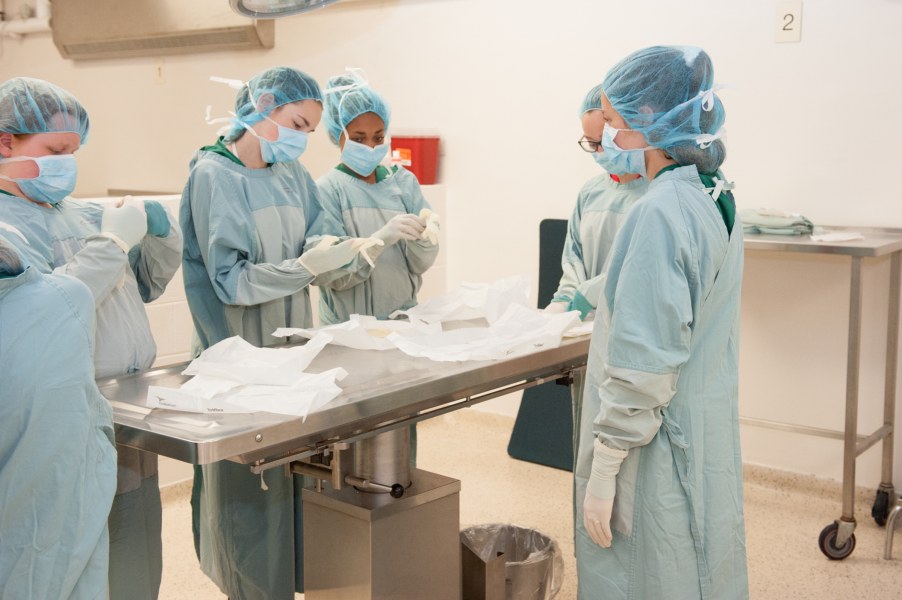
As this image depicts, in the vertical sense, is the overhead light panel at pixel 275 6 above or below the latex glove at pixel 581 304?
above

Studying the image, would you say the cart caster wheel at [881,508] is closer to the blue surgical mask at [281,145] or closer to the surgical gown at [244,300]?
the surgical gown at [244,300]

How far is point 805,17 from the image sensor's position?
3.50 meters

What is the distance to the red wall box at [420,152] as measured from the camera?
4.40 m

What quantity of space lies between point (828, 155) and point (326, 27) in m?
2.58

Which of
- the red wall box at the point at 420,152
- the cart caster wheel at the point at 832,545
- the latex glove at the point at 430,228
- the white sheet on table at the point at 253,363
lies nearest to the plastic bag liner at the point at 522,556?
the white sheet on table at the point at 253,363

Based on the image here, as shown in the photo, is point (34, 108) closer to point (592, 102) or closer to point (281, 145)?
point (281, 145)

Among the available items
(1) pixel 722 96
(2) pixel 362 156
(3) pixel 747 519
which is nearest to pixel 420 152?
(1) pixel 722 96

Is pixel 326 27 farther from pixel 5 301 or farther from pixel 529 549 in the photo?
pixel 5 301

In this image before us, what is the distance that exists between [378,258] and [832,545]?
6.02ft

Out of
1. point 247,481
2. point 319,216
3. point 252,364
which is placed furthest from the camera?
point 319,216

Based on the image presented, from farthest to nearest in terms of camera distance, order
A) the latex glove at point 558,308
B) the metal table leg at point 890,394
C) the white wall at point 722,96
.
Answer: the white wall at point 722,96, the metal table leg at point 890,394, the latex glove at point 558,308

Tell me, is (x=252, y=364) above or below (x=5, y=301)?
below

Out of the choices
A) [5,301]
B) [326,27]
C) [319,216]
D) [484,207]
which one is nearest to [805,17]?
[484,207]

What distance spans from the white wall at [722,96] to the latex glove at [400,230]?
165cm
